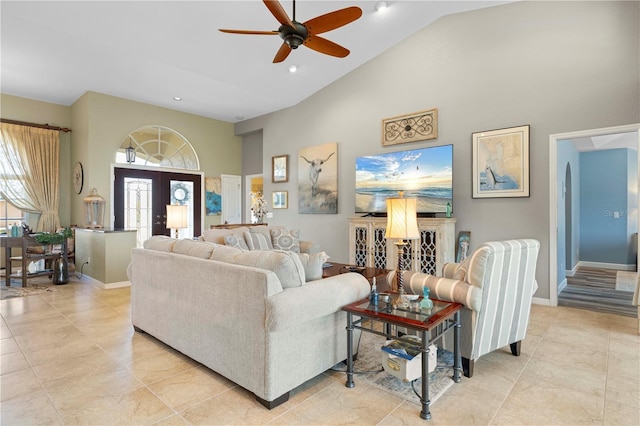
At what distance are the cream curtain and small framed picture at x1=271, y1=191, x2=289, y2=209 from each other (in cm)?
427

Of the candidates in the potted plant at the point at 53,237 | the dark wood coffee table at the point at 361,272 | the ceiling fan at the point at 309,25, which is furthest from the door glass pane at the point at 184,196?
the ceiling fan at the point at 309,25

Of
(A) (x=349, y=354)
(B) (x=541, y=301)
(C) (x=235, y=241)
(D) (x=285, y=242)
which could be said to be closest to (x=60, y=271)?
(C) (x=235, y=241)

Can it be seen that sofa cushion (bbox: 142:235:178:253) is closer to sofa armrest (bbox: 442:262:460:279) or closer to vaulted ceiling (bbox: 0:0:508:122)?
sofa armrest (bbox: 442:262:460:279)

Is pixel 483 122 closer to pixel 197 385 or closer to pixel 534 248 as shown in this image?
pixel 534 248

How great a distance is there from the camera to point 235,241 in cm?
469

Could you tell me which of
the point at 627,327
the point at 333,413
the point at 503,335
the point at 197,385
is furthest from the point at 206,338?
the point at 627,327

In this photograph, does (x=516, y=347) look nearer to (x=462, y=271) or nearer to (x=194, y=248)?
(x=462, y=271)

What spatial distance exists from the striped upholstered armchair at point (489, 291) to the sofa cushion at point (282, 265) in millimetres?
1015

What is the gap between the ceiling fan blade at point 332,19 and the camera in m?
2.88

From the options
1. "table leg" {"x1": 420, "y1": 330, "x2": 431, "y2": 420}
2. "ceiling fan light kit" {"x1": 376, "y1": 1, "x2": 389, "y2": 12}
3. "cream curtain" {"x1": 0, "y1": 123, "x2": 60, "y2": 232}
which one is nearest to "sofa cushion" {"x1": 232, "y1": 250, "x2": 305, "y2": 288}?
"table leg" {"x1": 420, "y1": 330, "x2": 431, "y2": 420}

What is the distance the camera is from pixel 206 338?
2.51 meters

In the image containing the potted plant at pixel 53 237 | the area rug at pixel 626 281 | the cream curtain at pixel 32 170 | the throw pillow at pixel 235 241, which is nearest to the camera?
the throw pillow at pixel 235 241

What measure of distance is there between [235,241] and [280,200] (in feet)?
9.40

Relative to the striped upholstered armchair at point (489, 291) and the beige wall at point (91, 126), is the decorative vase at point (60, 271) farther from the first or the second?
the striped upholstered armchair at point (489, 291)
